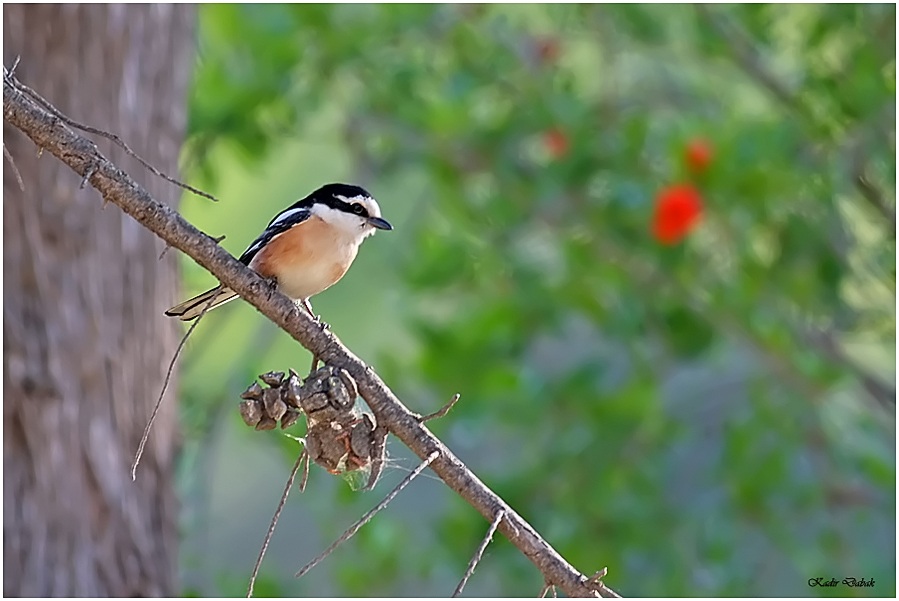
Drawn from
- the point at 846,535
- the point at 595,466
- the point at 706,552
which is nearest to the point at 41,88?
the point at 595,466

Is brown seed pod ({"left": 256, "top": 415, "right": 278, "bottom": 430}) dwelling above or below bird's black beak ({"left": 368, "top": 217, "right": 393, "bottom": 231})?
below

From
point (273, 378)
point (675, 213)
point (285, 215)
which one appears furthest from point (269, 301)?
point (675, 213)

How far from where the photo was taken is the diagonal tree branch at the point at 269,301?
225cm

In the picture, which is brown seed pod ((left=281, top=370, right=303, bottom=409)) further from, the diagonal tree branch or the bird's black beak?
the bird's black beak

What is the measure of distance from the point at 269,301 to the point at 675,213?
2936mm

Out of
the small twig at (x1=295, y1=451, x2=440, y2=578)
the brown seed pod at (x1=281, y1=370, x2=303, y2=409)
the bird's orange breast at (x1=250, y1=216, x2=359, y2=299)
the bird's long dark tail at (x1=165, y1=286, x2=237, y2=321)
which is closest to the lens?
the small twig at (x1=295, y1=451, x2=440, y2=578)

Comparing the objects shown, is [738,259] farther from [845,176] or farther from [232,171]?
[232,171]

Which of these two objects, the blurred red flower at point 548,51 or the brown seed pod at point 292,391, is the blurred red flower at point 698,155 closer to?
the blurred red flower at point 548,51

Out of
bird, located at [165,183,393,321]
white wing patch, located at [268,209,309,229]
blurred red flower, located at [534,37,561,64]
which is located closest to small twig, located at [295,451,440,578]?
bird, located at [165,183,393,321]

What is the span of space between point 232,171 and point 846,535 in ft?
18.7

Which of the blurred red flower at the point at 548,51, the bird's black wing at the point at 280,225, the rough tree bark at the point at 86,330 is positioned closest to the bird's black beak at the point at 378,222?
the bird's black wing at the point at 280,225

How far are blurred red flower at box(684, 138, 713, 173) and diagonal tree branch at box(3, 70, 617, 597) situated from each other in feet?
9.99

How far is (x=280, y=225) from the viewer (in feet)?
11.5

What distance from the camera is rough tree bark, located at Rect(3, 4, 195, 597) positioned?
4.04 metres
